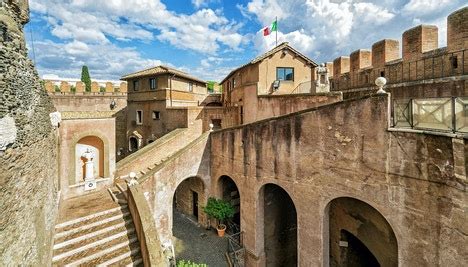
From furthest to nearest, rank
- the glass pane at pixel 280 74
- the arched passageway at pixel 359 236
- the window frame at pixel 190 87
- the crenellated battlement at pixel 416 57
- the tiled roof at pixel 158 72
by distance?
the window frame at pixel 190 87, the tiled roof at pixel 158 72, the glass pane at pixel 280 74, the crenellated battlement at pixel 416 57, the arched passageway at pixel 359 236

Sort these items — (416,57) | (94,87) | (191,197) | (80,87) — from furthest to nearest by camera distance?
(94,87)
(80,87)
(191,197)
(416,57)

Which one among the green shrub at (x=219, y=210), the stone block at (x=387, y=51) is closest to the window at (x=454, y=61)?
the stone block at (x=387, y=51)

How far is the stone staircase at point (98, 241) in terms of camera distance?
28.2 ft

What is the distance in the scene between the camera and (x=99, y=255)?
885cm

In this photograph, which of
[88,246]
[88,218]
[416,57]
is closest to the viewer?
[88,246]

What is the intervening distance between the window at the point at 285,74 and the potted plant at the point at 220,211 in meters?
10.8

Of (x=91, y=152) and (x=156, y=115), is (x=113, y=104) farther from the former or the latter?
(x=91, y=152)

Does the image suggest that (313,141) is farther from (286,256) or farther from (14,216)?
(14,216)

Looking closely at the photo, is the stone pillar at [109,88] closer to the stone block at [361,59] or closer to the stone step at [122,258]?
the stone step at [122,258]

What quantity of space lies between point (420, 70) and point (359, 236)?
9552 mm

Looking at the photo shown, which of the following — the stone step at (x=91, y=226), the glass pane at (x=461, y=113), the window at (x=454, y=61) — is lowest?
the stone step at (x=91, y=226)

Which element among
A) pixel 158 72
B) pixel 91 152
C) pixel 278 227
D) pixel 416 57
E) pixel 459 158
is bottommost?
pixel 278 227

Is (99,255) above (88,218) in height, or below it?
below

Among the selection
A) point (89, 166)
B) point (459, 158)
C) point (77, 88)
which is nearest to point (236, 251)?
point (89, 166)
